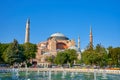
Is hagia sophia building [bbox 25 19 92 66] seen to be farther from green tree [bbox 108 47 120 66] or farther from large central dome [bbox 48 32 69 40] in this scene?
green tree [bbox 108 47 120 66]

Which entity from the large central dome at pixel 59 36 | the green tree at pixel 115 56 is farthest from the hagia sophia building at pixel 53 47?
the green tree at pixel 115 56

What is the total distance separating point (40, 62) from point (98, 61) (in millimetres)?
35577

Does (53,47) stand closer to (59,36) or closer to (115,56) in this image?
(59,36)

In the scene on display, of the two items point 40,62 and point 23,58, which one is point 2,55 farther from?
point 40,62

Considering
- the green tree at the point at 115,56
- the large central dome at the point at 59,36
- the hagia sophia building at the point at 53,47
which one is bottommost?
the green tree at the point at 115,56

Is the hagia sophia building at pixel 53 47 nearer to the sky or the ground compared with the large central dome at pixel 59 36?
nearer to the ground

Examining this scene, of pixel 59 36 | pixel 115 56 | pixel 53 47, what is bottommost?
pixel 115 56

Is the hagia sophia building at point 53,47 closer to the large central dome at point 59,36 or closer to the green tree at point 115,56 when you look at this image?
the large central dome at point 59,36

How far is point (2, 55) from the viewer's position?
65188mm

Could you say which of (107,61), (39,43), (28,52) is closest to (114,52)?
(107,61)

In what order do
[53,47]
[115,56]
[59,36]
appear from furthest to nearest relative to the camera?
[59,36], [53,47], [115,56]

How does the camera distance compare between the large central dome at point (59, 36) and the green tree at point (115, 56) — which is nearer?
the green tree at point (115, 56)

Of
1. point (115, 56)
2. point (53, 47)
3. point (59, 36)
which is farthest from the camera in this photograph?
point (59, 36)

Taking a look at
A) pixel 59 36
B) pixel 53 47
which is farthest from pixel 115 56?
pixel 59 36
